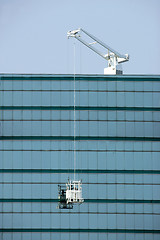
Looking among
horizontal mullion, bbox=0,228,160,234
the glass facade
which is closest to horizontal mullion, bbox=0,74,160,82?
the glass facade

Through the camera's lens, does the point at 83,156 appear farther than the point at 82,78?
No

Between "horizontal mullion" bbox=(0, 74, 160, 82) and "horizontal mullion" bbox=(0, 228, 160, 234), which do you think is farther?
"horizontal mullion" bbox=(0, 74, 160, 82)

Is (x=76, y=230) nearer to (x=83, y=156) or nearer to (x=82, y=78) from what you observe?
(x=83, y=156)

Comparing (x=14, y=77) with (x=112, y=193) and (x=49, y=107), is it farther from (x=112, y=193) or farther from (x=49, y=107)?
(x=112, y=193)

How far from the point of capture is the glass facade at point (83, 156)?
264 feet

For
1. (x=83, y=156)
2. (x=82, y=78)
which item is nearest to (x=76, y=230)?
(x=83, y=156)

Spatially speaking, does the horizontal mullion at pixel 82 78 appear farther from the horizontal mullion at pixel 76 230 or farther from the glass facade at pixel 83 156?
the horizontal mullion at pixel 76 230

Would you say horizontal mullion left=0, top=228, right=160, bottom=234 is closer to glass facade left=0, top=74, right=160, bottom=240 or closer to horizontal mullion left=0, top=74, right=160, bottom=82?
glass facade left=0, top=74, right=160, bottom=240

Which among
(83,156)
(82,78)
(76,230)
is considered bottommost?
(76,230)

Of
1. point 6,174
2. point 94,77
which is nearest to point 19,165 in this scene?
point 6,174

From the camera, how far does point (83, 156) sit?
3177 inches

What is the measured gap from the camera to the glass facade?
8038 centimetres

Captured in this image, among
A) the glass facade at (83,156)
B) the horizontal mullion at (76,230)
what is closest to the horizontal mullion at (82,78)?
the glass facade at (83,156)

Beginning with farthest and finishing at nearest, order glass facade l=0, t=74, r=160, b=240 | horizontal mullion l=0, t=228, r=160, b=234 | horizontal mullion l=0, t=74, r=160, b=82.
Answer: horizontal mullion l=0, t=74, r=160, b=82
glass facade l=0, t=74, r=160, b=240
horizontal mullion l=0, t=228, r=160, b=234
